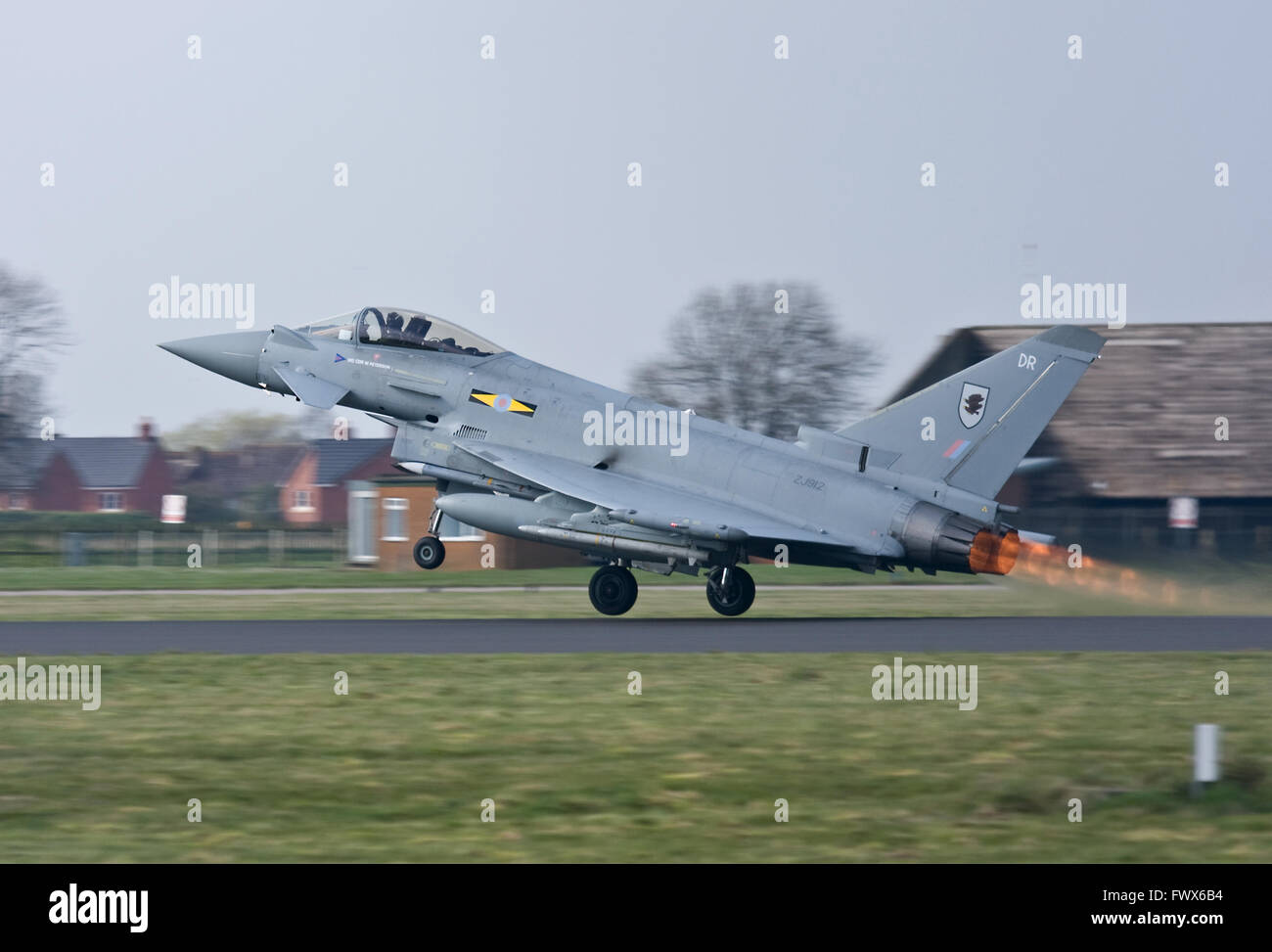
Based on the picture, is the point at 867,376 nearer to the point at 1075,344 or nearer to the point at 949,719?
the point at 1075,344

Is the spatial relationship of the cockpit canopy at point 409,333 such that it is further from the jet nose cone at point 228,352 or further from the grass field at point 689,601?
the grass field at point 689,601

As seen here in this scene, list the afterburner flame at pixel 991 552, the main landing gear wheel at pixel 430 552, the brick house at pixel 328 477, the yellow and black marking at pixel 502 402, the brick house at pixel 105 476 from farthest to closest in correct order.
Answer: the brick house at pixel 105 476 < the brick house at pixel 328 477 < the yellow and black marking at pixel 502 402 < the main landing gear wheel at pixel 430 552 < the afterburner flame at pixel 991 552

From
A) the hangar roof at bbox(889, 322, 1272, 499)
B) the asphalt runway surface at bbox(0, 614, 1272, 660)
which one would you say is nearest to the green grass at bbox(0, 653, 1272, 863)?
the asphalt runway surface at bbox(0, 614, 1272, 660)

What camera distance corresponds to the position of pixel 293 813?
871cm

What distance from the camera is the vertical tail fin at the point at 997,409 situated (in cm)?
2048

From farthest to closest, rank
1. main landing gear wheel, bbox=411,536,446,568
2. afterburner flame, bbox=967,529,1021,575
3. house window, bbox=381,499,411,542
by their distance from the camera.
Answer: house window, bbox=381,499,411,542, main landing gear wheel, bbox=411,536,446,568, afterburner flame, bbox=967,529,1021,575

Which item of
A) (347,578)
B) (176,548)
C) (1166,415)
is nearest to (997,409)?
(347,578)

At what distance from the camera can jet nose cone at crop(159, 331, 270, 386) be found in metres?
23.2

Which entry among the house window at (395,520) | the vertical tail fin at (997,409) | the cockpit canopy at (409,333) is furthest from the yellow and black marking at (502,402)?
the house window at (395,520)

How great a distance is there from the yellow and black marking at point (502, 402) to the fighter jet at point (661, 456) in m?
0.02

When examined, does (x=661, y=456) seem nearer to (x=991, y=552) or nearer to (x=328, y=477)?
(x=991, y=552)

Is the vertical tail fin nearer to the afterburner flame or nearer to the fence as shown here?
the afterburner flame

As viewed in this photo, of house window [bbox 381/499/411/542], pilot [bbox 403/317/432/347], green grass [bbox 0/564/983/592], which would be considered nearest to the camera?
pilot [bbox 403/317/432/347]

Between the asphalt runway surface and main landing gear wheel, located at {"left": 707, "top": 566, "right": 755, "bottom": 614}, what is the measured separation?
0.84ft
